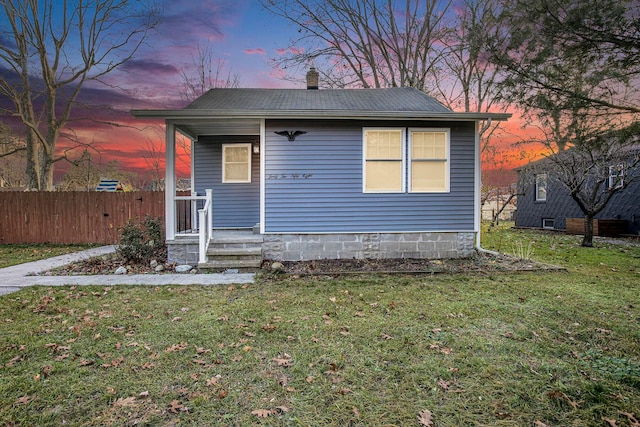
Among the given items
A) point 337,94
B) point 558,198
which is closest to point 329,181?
point 337,94

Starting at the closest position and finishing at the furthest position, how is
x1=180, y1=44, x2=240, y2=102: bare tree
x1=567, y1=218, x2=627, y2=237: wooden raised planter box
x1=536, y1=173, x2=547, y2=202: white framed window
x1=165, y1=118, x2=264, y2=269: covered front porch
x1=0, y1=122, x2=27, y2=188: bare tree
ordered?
1. x1=165, y1=118, x2=264, y2=269: covered front porch
2. x1=567, y1=218, x2=627, y2=237: wooden raised planter box
3. x1=0, y1=122, x2=27, y2=188: bare tree
4. x1=180, y1=44, x2=240, y2=102: bare tree
5. x1=536, y1=173, x2=547, y2=202: white framed window

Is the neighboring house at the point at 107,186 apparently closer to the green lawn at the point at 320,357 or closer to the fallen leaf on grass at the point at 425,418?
the green lawn at the point at 320,357

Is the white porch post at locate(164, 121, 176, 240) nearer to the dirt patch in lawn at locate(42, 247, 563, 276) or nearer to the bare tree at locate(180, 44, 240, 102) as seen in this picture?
the dirt patch in lawn at locate(42, 247, 563, 276)

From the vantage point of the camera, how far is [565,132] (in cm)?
659

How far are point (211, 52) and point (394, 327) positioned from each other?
54.5ft

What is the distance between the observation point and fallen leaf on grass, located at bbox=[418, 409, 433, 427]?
2010 millimetres

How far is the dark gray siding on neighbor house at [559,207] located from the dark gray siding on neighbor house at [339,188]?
10.3 metres

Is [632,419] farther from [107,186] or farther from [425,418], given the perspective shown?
[107,186]

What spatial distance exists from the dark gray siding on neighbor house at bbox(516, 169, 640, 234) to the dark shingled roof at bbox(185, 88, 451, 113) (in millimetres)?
10107

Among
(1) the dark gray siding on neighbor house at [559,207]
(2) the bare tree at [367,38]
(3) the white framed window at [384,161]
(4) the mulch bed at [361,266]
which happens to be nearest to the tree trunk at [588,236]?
(1) the dark gray siding on neighbor house at [559,207]

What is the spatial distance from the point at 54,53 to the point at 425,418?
1751 centimetres

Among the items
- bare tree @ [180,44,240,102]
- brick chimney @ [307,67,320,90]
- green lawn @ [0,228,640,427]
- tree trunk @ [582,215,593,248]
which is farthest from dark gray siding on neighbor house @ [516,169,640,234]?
bare tree @ [180,44,240,102]

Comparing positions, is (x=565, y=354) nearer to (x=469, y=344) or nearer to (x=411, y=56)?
(x=469, y=344)

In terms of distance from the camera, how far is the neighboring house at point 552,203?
41.9ft
